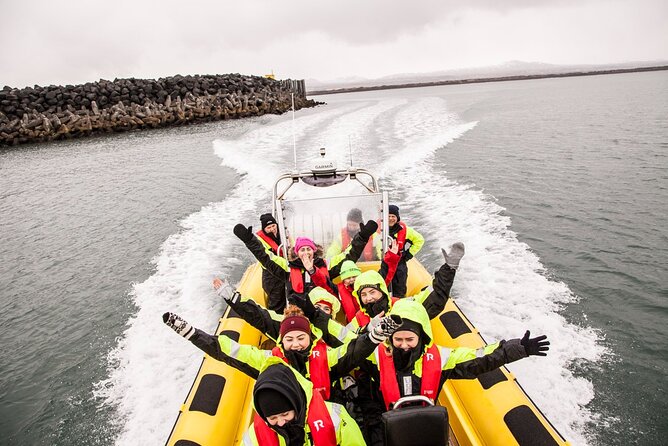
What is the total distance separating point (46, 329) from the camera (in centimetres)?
464

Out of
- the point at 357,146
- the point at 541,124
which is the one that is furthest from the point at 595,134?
the point at 357,146

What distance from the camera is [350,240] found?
12.3 ft

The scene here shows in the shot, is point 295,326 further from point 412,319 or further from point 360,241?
point 360,241

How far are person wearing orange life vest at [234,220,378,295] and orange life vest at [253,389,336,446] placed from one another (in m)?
1.39

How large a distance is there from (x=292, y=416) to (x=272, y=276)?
194 cm

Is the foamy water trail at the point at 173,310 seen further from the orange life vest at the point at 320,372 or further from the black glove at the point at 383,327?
the black glove at the point at 383,327

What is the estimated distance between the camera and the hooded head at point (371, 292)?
8.48 feet

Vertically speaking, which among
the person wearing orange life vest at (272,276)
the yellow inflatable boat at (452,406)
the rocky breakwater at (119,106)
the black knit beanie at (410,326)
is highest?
the rocky breakwater at (119,106)

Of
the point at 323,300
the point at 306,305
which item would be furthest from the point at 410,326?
the point at 323,300

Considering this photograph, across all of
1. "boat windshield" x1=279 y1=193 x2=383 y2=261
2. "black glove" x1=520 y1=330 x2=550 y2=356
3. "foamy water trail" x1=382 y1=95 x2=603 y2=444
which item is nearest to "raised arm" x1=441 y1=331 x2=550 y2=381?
"black glove" x1=520 y1=330 x2=550 y2=356

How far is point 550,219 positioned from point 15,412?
22.5 ft

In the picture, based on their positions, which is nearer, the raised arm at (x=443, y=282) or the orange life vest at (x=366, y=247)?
the raised arm at (x=443, y=282)

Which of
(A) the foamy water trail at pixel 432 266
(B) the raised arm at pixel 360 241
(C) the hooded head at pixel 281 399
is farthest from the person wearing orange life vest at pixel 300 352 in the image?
(A) the foamy water trail at pixel 432 266

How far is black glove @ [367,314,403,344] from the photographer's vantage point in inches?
73.4
